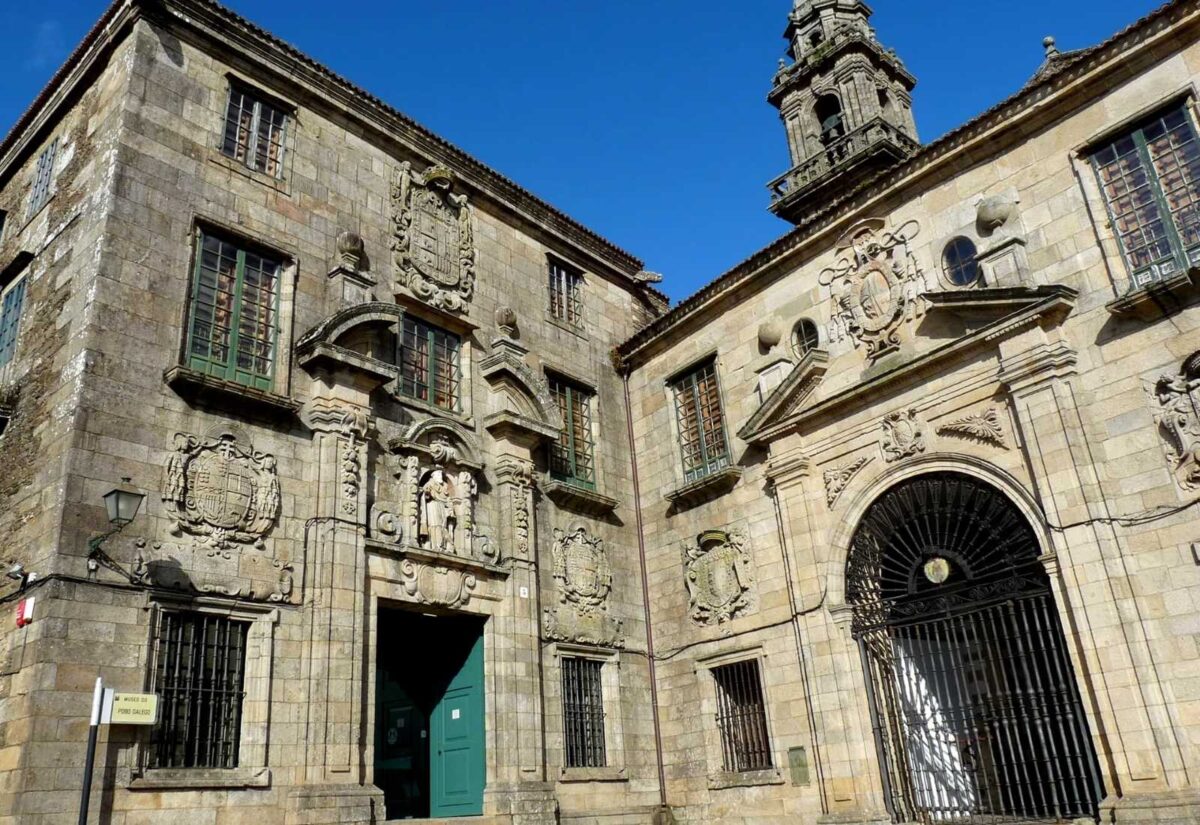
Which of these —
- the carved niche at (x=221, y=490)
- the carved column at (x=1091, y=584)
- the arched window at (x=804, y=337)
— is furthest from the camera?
the arched window at (x=804, y=337)

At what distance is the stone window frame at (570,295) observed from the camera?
15570 mm

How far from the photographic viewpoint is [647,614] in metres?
14.6

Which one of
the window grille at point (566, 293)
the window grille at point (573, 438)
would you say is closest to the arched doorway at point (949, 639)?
the window grille at point (573, 438)

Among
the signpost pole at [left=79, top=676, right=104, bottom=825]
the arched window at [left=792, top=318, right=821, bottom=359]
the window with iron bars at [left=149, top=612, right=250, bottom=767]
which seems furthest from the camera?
the arched window at [left=792, top=318, right=821, bottom=359]

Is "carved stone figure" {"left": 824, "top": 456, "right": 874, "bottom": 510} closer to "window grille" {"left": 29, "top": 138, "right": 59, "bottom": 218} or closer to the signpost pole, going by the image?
the signpost pole

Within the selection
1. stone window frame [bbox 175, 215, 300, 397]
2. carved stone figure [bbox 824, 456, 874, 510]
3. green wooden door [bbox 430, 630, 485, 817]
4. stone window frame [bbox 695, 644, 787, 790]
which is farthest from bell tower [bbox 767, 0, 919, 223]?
green wooden door [bbox 430, 630, 485, 817]

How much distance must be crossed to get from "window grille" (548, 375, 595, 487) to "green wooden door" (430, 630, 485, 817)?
10.5 ft

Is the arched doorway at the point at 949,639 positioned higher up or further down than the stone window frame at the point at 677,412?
further down

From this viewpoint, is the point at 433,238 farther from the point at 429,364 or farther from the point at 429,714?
the point at 429,714

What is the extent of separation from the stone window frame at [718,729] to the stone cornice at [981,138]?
5.33m

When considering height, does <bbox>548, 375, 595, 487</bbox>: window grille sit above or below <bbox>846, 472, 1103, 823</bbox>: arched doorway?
above

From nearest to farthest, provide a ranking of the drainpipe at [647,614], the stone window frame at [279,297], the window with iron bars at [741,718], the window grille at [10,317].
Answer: the stone window frame at [279,297]
the window grille at [10,317]
the window with iron bars at [741,718]
the drainpipe at [647,614]

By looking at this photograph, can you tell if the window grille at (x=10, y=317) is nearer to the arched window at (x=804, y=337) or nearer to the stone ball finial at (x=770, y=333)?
the stone ball finial at (x=770, y=333)

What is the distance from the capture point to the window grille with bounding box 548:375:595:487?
14469 millimetres
